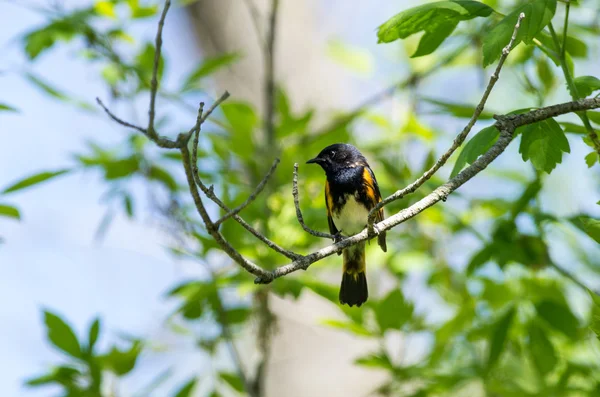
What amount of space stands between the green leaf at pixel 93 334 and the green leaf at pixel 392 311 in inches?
44.6

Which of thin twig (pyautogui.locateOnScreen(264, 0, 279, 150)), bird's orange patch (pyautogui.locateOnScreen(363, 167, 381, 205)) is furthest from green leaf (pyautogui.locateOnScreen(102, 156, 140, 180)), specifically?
bird's orange patch (pyautogui.locateOnScreen(363, 167, 381, 205))

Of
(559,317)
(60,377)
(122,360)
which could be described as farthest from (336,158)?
(60,377)

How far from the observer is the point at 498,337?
246cm

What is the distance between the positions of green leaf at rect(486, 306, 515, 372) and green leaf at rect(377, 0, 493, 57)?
1182 millimetres

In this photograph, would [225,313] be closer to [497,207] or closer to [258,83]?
[497,207]

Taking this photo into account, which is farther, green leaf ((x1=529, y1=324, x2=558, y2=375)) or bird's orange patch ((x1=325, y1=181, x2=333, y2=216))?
bird's orange patch ((x1=325, y1=181, x2=333, y2=216))

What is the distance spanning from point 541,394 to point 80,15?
2.62 m

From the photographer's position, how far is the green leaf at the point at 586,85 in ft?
5.27

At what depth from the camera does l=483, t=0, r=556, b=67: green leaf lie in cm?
152

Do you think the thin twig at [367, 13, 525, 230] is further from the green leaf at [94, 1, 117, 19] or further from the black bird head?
the green leaf at [94, 1, 117, 19]

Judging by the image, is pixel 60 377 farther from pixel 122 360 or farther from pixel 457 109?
pixel 457 109

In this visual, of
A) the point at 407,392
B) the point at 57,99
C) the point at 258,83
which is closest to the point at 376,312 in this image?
the point at 407,392

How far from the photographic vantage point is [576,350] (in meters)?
3.34

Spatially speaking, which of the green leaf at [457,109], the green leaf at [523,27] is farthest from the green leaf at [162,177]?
the green leaf at [523,27]
